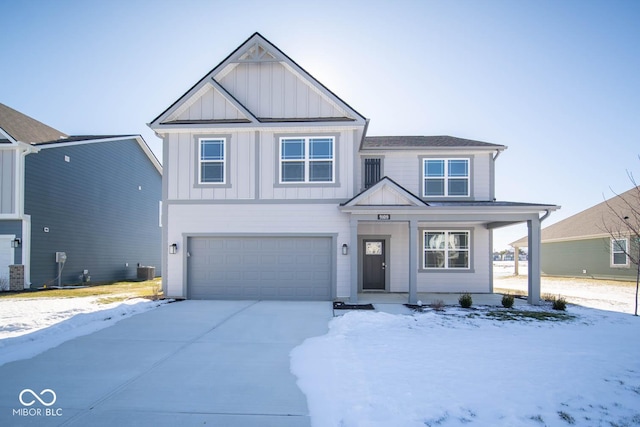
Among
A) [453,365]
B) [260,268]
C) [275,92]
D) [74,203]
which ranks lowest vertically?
[453,365]

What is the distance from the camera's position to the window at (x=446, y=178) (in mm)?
12812

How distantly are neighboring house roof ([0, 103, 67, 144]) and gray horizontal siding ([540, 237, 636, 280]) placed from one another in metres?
29.2

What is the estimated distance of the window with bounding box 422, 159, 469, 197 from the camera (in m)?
12.8

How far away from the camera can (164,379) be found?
4602 mm

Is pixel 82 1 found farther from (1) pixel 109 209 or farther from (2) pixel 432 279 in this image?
(2) pixel 432 279

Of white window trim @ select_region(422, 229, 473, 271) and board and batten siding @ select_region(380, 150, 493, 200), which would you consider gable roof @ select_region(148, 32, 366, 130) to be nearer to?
board and batten siding @ select_region(380, 150, 493, 200)

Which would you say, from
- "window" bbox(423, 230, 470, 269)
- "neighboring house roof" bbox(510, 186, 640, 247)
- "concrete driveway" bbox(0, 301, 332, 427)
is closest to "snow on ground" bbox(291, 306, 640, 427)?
"concrete driveway" bbox(0, 301, 332, 427)

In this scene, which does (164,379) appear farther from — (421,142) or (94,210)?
(94,210)

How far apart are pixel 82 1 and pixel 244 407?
15.2 m

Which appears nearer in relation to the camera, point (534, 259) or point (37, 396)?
point (37, 396)

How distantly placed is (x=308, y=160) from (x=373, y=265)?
4.76 meters

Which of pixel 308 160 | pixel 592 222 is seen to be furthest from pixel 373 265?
pixel 592 222

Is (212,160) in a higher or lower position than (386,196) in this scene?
higher

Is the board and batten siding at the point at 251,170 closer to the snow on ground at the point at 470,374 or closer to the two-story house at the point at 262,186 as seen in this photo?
the two-story house at the point at 262,186
